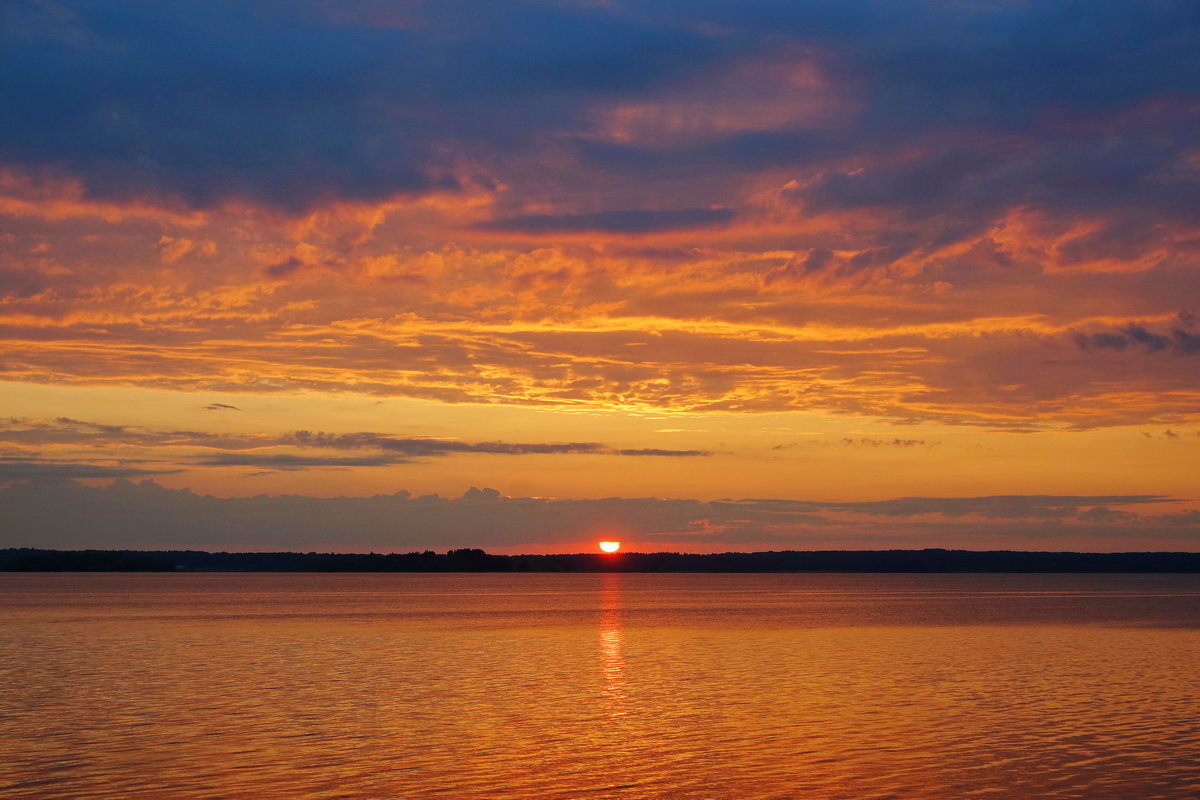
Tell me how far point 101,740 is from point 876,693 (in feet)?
84.3

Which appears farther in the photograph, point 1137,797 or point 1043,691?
point 1043,691

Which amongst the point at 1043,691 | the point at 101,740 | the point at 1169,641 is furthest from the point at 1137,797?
the point at 1169,641

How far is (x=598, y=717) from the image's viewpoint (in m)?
37.0

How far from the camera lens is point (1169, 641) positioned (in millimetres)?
70812

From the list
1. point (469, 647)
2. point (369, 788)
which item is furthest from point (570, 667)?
point (369, 788)

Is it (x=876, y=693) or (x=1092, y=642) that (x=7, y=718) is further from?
(x=1092, y=642)

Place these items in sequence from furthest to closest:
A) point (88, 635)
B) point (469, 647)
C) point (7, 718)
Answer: point (88, 635)
point (469, 647)
point (7, 718)

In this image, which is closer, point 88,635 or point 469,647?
point 469,647

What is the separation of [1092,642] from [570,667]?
34143 mm

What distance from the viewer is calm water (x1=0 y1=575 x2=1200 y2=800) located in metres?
26.5

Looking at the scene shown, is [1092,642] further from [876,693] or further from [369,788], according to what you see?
[369,788]

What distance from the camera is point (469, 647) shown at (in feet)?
219

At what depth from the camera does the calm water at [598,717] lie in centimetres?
2650

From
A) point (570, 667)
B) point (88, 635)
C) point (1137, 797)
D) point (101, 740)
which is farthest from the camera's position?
point (88, 635)
